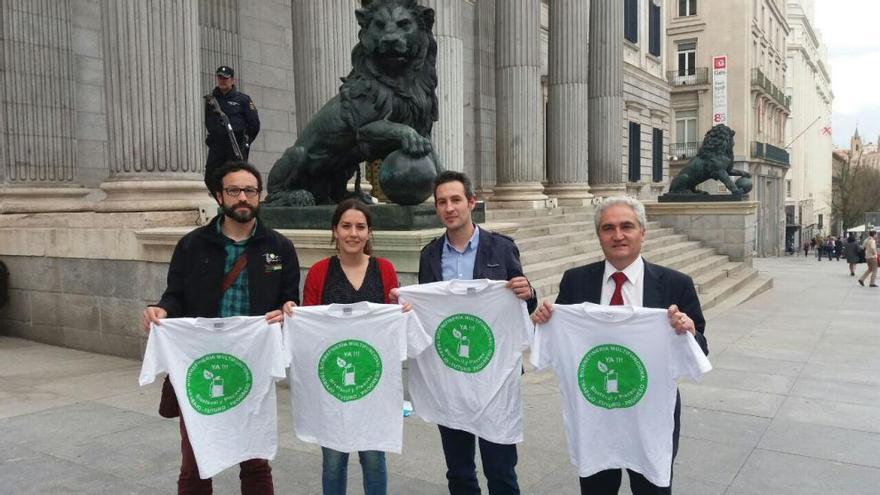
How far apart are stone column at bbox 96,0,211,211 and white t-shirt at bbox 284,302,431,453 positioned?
5806mm

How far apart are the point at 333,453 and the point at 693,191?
62.5ft

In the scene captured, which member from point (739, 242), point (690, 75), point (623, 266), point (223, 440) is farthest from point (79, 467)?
point (690, 75)

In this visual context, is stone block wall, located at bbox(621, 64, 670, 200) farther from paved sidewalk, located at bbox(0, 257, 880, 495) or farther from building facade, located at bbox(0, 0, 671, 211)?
paved sidewalk, located at bbox(0, 257, 880, 495)

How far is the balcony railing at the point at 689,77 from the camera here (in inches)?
1875

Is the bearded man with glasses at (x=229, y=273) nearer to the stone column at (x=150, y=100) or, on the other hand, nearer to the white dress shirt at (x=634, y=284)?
the white dress shirt at (x=634, y=284)

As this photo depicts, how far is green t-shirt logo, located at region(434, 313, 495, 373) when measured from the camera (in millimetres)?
3861

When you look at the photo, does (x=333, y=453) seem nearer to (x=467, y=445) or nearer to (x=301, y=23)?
(x=467, y=445)

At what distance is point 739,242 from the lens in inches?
751

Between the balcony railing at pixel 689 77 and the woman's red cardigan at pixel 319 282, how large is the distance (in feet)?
159

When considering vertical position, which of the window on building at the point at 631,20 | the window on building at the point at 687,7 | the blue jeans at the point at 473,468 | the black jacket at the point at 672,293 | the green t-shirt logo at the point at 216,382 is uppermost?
Result: the window on building at the point at 687,7

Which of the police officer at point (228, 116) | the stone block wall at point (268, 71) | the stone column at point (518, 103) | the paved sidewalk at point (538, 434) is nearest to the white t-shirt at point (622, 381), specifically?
the paved sidewalk at point (538, 434)

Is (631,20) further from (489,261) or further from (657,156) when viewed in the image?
(489,261)

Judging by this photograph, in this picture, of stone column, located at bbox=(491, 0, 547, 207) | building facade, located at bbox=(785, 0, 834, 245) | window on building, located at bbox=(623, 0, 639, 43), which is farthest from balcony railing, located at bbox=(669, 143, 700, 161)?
stone column, located at bbox=(491, 0, 547, 207)

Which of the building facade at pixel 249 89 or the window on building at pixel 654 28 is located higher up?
the window on building at pixel 654 28
